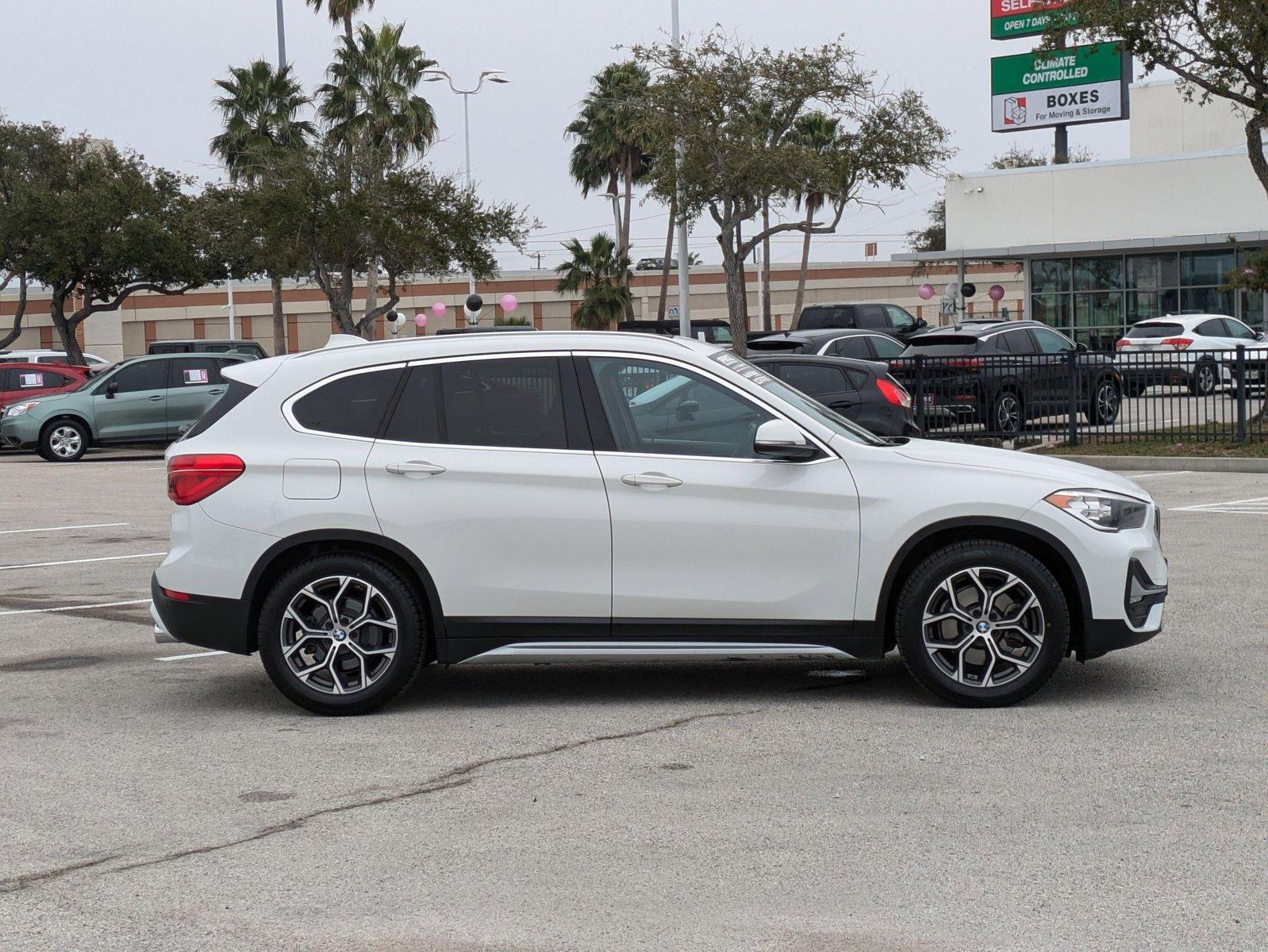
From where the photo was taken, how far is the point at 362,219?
125 feet

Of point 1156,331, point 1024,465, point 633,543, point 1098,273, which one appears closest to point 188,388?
point 1156,331

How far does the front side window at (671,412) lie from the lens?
700cm

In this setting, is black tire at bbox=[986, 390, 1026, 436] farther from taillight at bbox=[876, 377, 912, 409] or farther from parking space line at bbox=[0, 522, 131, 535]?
parking space line at bbox=[0, 522, 131, 535]

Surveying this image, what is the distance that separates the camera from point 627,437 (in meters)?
7.02

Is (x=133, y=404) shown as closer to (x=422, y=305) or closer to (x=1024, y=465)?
(x=1024, y=465)

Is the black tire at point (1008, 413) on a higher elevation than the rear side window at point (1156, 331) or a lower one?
lower

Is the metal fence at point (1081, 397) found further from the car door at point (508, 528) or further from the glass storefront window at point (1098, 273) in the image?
the glass storefront window at point (1098, 273)

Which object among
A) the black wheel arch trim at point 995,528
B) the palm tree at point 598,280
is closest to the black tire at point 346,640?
the black wheel arch trim at point 995,528

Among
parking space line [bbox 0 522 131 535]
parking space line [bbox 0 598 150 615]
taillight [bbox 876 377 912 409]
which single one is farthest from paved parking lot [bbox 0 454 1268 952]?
taillight [bbox 876 377 912 409]

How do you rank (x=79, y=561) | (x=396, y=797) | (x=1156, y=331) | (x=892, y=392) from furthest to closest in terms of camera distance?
(x=1156, y=331) < (x=892, y=392) < (x=79, y=561) < (x=396, y=797)

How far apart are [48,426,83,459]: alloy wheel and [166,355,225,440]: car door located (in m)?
1.51

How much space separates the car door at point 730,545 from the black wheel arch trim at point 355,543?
0.79 meters

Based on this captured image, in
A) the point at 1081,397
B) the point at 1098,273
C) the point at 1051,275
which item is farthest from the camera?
the point at 1051,275

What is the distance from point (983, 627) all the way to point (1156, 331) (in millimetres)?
27903
